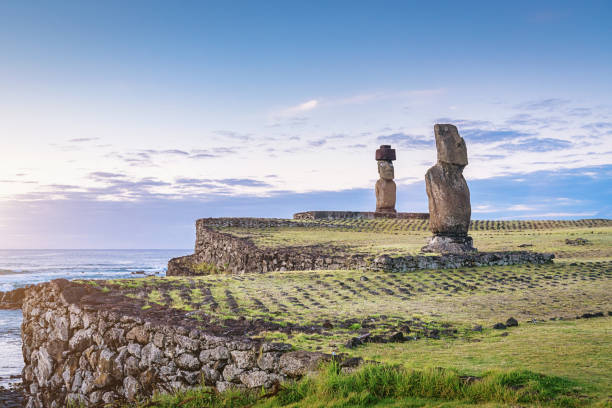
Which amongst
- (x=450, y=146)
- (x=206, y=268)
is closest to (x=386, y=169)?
(x=206, y=268)

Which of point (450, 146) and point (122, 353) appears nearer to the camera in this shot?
point (122, 353)

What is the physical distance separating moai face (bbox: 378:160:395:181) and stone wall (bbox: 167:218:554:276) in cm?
1101

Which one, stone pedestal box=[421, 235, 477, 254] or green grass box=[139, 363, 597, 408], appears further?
stone pedestal box=[421, 235, 477, 254]

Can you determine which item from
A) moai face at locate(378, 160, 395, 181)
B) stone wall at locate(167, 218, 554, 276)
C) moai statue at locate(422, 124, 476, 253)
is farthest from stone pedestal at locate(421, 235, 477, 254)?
moai face at locate(378, 160, 395, 181)

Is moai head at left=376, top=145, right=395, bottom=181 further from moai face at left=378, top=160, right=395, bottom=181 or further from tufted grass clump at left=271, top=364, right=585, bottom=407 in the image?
tufted grass clump at left=271, top=364, right=585, bottom=407

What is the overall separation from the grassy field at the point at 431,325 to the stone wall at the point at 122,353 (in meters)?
0.49

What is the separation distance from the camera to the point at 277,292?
49.5ft

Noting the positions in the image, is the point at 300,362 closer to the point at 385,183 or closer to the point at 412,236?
the point at 412,236

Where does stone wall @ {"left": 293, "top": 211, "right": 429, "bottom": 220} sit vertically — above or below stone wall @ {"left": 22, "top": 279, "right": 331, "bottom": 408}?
above

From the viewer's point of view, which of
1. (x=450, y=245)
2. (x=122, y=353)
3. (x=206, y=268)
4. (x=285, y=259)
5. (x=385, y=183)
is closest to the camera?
(x=122, y=353)

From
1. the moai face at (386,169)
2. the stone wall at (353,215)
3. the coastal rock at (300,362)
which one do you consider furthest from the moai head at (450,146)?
the stone wall at (353,215)

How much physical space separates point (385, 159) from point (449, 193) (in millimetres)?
22761

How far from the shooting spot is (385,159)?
148ft

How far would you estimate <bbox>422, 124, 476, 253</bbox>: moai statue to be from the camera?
2272cm
